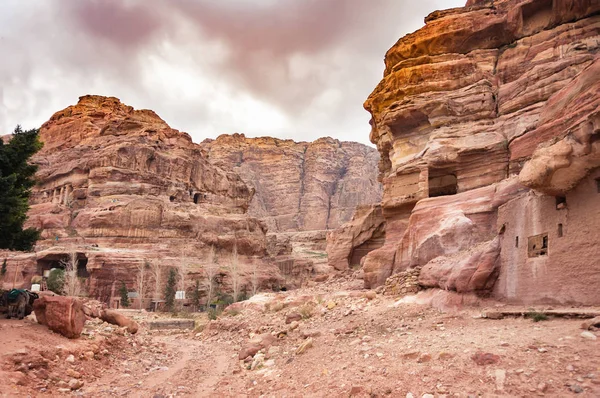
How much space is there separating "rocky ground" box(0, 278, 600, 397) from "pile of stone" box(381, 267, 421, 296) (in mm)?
453

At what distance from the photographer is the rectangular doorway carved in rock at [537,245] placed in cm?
1045

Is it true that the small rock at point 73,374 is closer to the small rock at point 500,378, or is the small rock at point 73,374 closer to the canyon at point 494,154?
the small rock at point 500,378

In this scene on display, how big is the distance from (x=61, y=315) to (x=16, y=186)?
17.3 ft

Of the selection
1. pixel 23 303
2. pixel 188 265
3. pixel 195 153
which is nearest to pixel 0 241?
pixel 23 303

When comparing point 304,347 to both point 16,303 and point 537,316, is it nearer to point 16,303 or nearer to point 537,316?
point 537,316

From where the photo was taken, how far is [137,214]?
2120 inches

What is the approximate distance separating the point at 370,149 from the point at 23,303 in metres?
176

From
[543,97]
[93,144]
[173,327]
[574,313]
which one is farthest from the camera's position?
[93,144]

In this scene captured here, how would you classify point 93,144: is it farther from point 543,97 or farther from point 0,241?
point 543,97

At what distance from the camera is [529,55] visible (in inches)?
958

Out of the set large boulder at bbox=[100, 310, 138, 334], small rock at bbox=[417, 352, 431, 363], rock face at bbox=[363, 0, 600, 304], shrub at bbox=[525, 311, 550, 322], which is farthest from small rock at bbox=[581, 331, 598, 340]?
large boulder at bbox=[100, 310, 138, 334]

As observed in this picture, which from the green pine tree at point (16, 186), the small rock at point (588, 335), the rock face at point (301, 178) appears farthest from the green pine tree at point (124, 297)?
the rock face at point (301, 178)

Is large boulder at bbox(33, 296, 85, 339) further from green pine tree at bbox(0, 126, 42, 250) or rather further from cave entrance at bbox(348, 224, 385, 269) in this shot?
cave entrance at bbox(348, 224, 385, 269)

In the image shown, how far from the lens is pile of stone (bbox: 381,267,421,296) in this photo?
15889 mm
